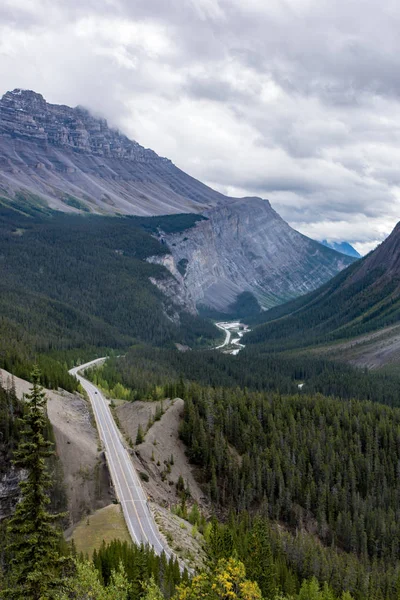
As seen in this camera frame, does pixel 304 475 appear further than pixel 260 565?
Yes

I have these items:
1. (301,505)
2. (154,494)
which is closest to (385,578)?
(301,505)

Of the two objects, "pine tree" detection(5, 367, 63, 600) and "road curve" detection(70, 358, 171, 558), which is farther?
"road curve" detection(70, 358, 171, 558)

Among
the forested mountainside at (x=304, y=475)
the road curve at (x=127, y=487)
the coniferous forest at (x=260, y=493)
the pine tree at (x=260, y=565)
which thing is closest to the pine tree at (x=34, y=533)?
the coniferous forest at (x=260, y=493)

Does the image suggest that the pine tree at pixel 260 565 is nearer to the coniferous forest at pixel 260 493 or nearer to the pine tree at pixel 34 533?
the coniferous forest at pixel 260 493

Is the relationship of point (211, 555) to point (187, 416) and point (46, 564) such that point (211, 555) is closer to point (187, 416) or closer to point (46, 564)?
point (46, 564)

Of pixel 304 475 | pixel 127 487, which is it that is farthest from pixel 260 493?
pixel 127 487

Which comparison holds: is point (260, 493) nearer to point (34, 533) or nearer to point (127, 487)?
point (127, 487)

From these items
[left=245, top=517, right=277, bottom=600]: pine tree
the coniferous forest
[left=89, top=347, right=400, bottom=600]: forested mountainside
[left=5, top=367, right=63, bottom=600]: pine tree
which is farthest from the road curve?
[left=5, top=367, right=63, bottom=600]: pine tree

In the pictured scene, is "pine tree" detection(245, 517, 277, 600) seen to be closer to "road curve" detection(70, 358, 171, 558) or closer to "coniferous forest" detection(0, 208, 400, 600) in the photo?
"coniferous forest" detection(0, 208, 400, 600)
